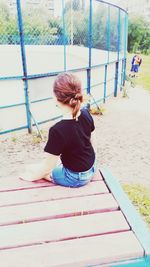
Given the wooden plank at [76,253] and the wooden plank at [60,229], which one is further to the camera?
the wooden plank at [60,229]

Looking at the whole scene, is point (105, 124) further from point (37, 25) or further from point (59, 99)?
point (59, 99)

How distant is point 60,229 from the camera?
1.79m

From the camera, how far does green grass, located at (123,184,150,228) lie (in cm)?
345

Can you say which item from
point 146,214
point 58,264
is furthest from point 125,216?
point 146,214

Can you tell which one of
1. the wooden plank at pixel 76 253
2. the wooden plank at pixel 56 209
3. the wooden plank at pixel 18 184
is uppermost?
the wooden plank at pixel 18 184

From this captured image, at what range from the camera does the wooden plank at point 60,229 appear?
171 cm

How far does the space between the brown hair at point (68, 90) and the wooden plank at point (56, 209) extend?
2.18ft

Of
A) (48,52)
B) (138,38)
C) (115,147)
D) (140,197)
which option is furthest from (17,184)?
(138,38)

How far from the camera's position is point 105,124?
23.4 ft

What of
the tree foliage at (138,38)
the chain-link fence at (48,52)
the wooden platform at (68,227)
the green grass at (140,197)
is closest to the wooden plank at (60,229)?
the wooden platform at (68,227)

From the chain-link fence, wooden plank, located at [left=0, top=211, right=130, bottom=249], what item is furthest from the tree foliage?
wooden plank, located at [left=0, top=211, right=130, bottom=249]

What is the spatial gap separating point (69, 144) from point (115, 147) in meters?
3.58

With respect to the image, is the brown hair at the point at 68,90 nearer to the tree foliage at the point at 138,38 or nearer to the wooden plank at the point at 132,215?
the wooden plank at the point at 132,215

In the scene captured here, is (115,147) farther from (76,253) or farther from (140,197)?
(76,253)
